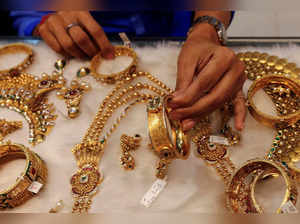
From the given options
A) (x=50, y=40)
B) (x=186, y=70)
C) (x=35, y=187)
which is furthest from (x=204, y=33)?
(x=35, y=187)

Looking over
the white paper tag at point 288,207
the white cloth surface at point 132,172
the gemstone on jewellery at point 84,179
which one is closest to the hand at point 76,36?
the white cloth surface at point 132,172

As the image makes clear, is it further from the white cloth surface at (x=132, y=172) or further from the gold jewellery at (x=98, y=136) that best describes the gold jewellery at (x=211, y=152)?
the gold jewellery at (x=98, y=136)

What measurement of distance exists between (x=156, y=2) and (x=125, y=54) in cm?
85

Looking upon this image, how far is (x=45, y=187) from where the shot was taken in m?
0.80

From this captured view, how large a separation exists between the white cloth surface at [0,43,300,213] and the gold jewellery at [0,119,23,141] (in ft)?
0.05

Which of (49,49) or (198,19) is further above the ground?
(198,19)

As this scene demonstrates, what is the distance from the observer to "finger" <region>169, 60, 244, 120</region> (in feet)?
2.45

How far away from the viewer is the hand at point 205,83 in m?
0.74

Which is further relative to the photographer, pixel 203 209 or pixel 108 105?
pixel 108 105

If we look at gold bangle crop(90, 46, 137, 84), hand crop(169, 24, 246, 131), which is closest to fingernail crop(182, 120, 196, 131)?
hand crop(169, 24, 246, 131)

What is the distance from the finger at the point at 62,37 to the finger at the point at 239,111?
57 centimetres

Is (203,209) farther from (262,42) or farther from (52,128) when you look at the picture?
(262,42)

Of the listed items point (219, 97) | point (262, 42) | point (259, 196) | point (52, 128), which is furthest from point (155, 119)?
point (262, 42)

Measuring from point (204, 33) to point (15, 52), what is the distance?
72 cm
